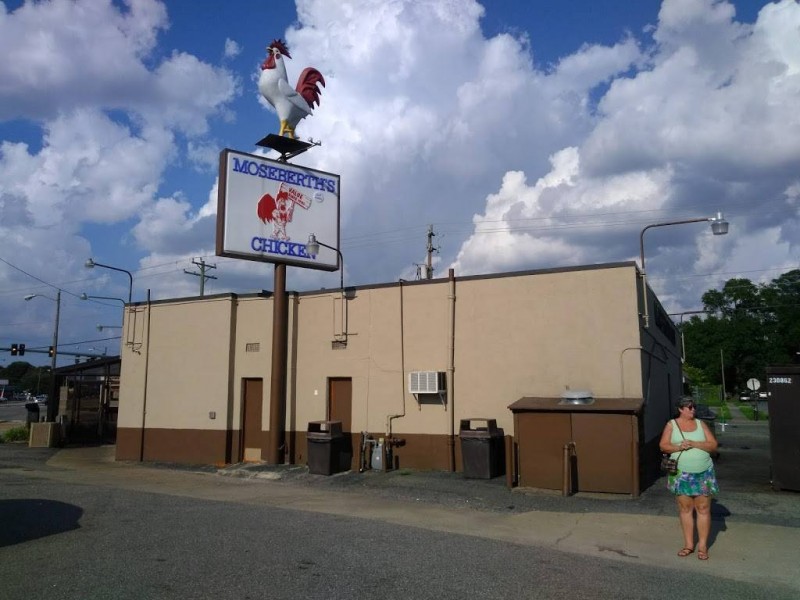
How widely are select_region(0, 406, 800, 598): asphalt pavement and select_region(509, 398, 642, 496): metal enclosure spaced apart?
30 centimetres

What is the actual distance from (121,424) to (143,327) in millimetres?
3152

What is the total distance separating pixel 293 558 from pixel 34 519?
15.5ft

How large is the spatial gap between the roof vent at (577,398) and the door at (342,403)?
6.17m

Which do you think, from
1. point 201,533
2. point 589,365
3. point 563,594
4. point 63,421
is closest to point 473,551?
point 563,594

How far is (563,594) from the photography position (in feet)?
21.1

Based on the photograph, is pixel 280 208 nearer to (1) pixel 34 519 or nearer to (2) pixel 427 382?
(2) pixel 427 382

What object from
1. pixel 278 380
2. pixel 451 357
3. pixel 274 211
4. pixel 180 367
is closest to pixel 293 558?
pixel 451 357

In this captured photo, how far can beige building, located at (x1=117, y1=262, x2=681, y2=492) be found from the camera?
1481 cm

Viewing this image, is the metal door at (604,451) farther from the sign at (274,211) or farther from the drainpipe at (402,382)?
the sign at (274,211)

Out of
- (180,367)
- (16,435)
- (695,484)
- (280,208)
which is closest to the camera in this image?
(695,484)

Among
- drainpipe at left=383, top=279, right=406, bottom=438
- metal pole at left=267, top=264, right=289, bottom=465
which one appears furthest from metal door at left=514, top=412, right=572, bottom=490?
metal pole at left=267, top=264, right=289, bottom=465

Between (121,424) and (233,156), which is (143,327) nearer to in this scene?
(121,424)

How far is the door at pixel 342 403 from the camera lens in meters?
17.7

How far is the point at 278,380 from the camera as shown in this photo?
1805cm
